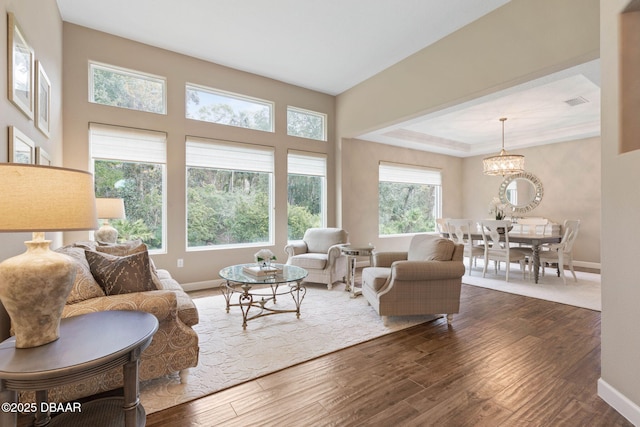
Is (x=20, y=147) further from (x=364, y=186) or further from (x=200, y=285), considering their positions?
(x=364, y=186)

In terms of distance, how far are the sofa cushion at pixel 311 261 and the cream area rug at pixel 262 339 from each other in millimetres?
564

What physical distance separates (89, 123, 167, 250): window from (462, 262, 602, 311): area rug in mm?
4987

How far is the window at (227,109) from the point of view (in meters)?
4.55

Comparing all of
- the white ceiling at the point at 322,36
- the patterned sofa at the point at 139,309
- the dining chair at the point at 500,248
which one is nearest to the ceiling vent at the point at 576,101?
the white ceiling at the point at 322,36

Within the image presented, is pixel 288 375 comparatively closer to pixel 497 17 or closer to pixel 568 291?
pixel 497 17

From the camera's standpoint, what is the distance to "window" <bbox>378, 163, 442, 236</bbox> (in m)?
6.77

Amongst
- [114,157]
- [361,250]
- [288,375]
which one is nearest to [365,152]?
[361,250]

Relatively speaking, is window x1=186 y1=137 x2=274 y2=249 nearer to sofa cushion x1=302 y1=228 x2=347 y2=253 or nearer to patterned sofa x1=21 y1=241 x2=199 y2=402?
sofa cushion x1=302 y1=228 x2=347 y2=253

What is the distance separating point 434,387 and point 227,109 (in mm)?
4599

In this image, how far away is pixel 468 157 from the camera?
8.28 meters

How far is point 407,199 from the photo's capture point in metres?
7.31

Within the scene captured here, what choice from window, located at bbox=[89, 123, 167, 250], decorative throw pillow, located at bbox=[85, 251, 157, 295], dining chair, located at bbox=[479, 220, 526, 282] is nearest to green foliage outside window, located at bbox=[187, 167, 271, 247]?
A: window, located at bbox=[89, 123, 167, 250]

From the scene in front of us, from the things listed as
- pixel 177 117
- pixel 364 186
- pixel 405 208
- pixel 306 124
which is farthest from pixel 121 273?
pixel 405 208

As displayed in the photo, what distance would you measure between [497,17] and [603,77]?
1.85 metres
